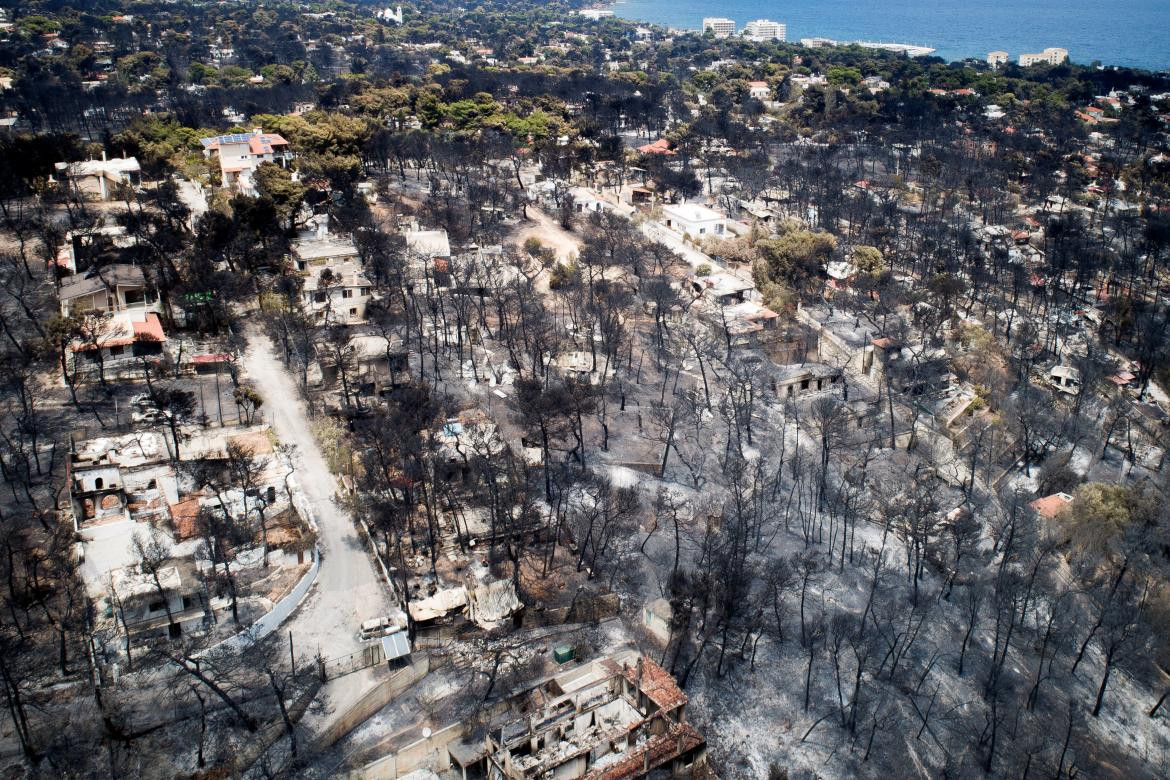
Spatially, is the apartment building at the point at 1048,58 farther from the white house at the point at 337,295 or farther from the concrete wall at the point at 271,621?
the concrete wall at the point at 271,621

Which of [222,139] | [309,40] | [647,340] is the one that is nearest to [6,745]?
[647,340]

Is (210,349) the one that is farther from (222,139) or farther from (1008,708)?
(1008,708)

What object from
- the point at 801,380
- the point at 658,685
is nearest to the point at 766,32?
the point at 801,380

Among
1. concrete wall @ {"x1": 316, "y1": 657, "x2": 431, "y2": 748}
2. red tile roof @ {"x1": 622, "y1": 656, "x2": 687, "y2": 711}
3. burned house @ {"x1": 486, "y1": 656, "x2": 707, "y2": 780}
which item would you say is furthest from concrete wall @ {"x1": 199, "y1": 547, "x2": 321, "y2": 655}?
red tile roof @ {"x1": 622, "y1": 656, "x2": 687, "y2": 711}

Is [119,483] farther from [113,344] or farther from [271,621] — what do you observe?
[113,344]

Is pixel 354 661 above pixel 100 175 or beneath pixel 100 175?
beneath

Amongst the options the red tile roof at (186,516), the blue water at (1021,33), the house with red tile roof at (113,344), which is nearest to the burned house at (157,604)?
the red tile roof at (186,516)
